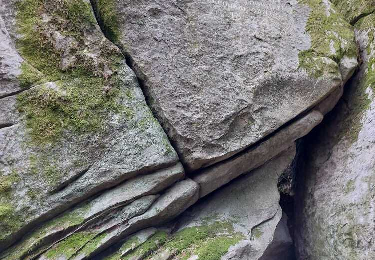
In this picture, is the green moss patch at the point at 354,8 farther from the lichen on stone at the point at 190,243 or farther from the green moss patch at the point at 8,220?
the green moss patch at the point at 8,220

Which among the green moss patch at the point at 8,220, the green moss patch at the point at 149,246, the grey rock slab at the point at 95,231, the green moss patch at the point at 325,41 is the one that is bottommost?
the green moss patch at the point at 149,246

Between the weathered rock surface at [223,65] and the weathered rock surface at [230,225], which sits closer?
the weathered rock surface at [230,225]

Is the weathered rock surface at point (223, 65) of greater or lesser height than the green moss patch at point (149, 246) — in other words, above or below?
above

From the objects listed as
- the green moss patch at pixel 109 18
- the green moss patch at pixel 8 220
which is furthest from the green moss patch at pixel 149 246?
the green moss patch at pixel 109 18

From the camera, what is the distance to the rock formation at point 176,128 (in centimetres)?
545

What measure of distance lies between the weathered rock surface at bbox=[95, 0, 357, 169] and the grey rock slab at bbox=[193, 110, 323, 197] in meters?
0.24

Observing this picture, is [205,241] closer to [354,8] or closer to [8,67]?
[8,67]

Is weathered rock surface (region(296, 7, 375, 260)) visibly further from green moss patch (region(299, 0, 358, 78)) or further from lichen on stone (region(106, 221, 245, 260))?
lichen on stone (region(106, 221, 245, 260))

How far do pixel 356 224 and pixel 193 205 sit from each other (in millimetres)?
2935

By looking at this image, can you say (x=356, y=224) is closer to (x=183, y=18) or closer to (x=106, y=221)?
(x=106, y=221)

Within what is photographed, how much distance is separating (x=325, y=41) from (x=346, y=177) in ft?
9.34

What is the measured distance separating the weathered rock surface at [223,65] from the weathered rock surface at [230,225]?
1.00 meters

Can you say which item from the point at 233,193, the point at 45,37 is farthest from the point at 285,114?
the point at 45,37

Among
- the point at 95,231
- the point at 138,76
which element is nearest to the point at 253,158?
the point at 138,76
